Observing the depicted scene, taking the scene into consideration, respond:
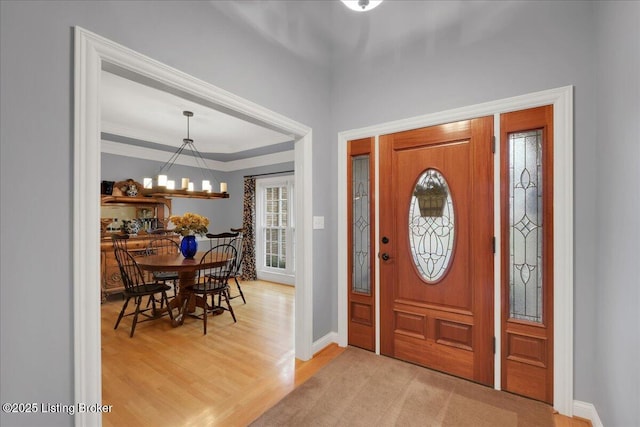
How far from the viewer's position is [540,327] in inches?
79.4

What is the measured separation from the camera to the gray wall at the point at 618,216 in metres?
1.30

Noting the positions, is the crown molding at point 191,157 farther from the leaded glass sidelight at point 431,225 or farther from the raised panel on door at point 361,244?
the leaded glass sidelight at point 431,225

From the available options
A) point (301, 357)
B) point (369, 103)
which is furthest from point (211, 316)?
point (369, 103)

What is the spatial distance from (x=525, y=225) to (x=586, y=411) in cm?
126

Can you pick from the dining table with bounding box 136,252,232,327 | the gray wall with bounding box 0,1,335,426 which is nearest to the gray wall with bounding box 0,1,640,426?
the gray wall with bounding box 0,1,335,426

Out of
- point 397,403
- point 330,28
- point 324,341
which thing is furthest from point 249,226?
point 397,403

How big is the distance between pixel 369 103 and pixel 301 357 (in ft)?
8.29

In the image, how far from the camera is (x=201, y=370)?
2.45 metres

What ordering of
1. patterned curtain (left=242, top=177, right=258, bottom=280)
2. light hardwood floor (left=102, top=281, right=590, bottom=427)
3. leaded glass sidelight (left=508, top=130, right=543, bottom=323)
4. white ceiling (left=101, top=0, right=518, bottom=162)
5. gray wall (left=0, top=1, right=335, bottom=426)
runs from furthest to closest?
patterned curtain (left=242, top=177, right=258, bottom=280) < white ceiling (left=101, top=0, right=518, bottom=162) < leaded glass sidelight (left=508, top=130, right=543, bottom=323) < light hardwood floor (left=102, top=281, right=590, bottom=427) < gray wall (left=0, top=1, right=335, bottom=426)

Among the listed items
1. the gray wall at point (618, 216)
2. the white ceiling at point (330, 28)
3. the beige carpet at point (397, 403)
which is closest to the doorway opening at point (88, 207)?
the white ceiling at point (330, 28)

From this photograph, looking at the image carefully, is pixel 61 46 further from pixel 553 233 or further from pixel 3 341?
pixel 553 233

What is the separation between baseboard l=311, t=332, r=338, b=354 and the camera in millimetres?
2725

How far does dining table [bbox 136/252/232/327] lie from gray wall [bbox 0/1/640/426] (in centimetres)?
150

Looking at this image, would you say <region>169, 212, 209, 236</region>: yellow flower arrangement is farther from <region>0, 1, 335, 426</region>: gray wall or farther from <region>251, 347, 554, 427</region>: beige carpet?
<region>0, 1, 335, 426</region>: gray wall
